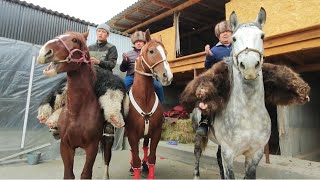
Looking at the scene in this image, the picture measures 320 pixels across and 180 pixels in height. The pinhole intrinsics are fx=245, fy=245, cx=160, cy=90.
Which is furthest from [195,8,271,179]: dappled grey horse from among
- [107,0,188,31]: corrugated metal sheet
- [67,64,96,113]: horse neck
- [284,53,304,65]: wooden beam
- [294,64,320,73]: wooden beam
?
[107,0,188,31]: corrugated metal sheet

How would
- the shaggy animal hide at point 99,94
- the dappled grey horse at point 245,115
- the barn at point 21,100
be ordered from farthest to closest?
the barn at point 21,100 < the shaggy animal hide at point 99,94 < the dappled grey horse at point 245,115

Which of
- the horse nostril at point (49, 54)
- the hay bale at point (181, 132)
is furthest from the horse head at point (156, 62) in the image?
the hay bale at point (181, 132)

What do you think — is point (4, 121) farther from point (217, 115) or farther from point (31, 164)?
point (217, 115)

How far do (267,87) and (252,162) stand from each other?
2.89ft

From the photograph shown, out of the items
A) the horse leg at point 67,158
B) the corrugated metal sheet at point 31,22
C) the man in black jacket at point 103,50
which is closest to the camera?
the horse leg at point 67,158

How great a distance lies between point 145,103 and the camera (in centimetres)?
332

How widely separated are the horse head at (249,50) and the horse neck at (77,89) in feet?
5.22

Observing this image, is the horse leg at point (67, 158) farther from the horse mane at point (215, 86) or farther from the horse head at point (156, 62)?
the horse mane at point (215, 86)

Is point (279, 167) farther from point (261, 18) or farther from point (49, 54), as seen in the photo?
point (49, 54)

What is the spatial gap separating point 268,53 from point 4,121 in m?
5.83

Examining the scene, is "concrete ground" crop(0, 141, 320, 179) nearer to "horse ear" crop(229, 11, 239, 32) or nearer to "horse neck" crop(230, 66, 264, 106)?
"horse neck" crop(230, 66, 264, 106)

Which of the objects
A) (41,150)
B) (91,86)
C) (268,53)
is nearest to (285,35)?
(268,53)

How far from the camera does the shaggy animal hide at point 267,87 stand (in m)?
2.60

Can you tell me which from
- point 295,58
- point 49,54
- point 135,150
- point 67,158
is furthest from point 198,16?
point 67,158
